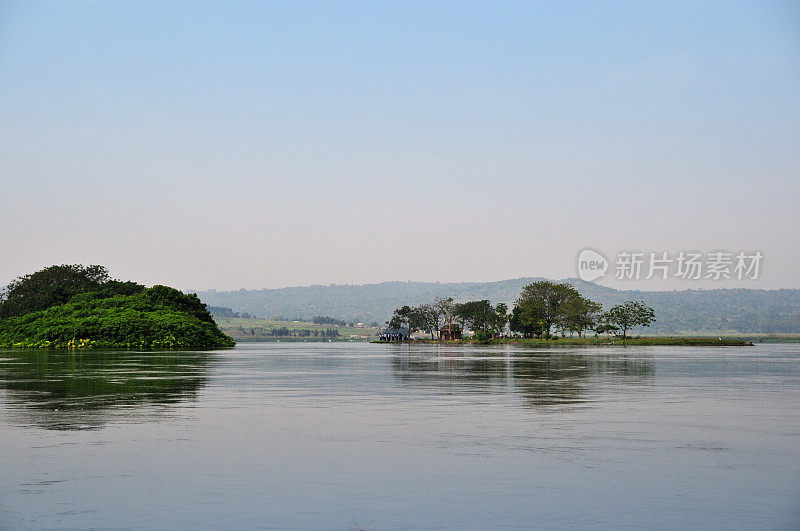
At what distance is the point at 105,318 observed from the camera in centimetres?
10950

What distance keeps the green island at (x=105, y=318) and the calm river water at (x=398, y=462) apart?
281 ft

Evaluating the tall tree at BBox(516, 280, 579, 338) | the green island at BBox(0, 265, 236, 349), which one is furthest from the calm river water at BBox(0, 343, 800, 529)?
the tall tree at BBox(516, 280, 579, 338)

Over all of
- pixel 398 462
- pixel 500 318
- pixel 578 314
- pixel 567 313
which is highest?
pixel 567 313

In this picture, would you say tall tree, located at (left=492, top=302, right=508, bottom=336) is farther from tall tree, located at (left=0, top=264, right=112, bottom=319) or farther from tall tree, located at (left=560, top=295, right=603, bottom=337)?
tall tree, located at (left=0, top=264, right=112, bottom=319)

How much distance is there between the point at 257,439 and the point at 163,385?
1643 centimetres

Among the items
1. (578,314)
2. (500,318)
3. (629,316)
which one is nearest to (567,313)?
(578,314)

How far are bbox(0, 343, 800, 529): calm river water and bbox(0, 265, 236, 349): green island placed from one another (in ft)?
281

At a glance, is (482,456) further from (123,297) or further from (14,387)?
(123,297)

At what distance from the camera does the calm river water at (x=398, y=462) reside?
1015 centimetres

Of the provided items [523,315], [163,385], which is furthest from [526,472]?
[523,315]

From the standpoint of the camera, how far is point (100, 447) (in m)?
15.0

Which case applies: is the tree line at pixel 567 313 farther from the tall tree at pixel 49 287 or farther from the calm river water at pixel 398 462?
the calm river water at pixel 398 462

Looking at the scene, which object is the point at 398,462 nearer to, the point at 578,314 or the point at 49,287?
the point at 49,287

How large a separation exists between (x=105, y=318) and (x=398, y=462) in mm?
104363
